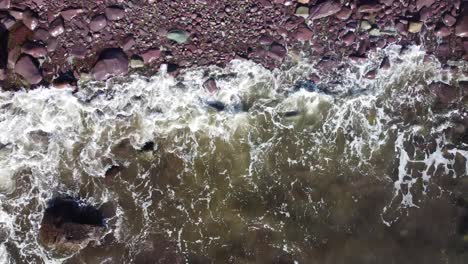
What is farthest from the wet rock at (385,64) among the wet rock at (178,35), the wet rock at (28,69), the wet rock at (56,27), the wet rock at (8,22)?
the wet rock at (8,22)

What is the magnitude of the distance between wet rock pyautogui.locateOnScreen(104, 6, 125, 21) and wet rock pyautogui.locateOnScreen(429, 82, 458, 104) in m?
10.6

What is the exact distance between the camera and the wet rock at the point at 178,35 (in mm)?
15266

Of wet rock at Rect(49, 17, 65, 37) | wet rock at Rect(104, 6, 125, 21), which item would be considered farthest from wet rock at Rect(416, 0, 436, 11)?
wet rock at Rect(49, 17, 65, 37)

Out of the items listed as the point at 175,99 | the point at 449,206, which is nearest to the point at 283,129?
the point at 175,99

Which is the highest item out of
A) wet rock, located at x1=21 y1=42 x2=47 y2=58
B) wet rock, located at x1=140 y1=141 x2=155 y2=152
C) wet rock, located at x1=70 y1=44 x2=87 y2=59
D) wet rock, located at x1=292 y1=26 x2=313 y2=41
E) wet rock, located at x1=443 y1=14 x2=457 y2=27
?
wet rock, located at x1=443 y1=14 x2=457 y2=27

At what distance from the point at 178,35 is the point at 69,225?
22.7ft

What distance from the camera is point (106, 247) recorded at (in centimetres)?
1533

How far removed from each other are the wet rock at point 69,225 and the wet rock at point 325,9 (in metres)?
9.63

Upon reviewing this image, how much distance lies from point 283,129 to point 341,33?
12.3ft

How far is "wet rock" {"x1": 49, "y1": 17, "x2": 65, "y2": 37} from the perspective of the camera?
1502cm

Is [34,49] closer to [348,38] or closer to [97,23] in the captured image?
[97,23]

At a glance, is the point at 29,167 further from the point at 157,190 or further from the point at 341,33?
the point at 341,33

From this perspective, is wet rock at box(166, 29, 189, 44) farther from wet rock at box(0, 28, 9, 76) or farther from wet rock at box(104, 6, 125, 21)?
wet rock at box(0, 28, 9, 76)

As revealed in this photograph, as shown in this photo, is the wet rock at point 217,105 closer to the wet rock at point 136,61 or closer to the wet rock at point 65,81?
the wet rock at point 136,61
